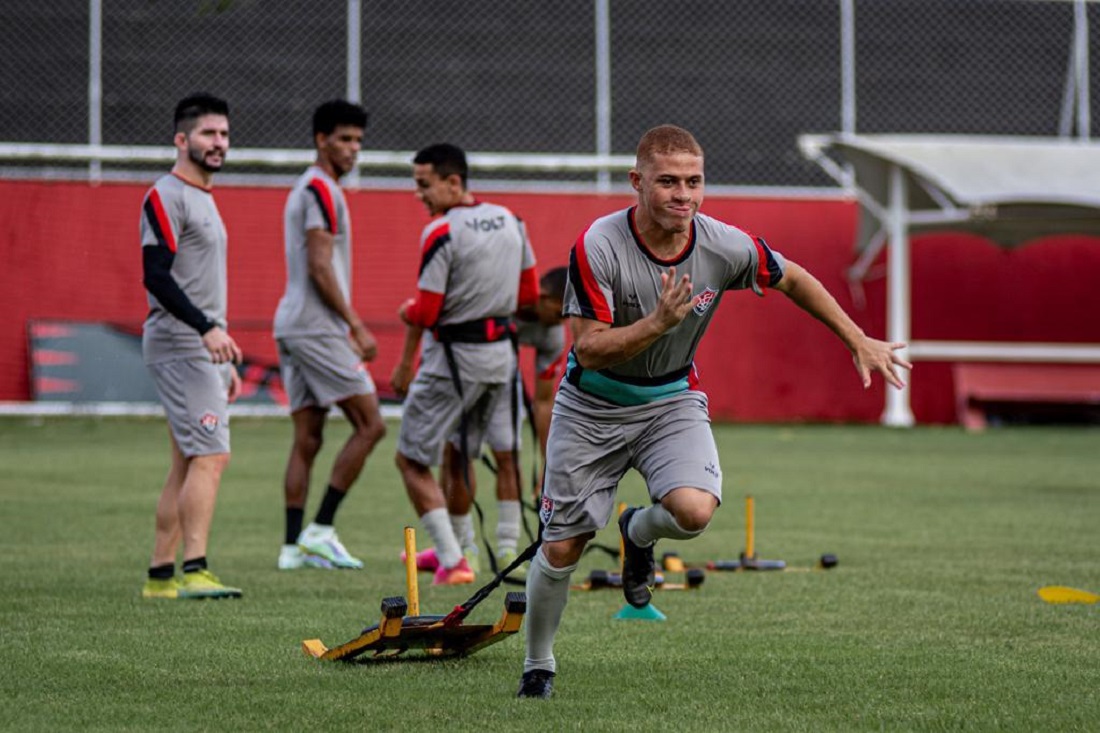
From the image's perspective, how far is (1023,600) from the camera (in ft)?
26.2

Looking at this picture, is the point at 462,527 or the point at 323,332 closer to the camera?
the point at 323,332

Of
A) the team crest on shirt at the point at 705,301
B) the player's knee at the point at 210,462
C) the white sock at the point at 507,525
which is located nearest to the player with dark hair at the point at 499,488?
the white sock at the point at 507,525

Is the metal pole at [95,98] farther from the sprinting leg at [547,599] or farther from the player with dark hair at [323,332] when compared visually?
the sprinting leg at [547,599]

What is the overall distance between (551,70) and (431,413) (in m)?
15.1

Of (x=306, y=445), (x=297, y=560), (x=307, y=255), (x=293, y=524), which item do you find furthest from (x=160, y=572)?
(x=307, y=255)

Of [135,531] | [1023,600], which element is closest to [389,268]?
[135,531]

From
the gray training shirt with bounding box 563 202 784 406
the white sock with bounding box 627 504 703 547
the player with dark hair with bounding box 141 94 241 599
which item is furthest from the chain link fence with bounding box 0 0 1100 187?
the gray training shirt with bounding box 563 202 784 406

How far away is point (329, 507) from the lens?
31.2 ft

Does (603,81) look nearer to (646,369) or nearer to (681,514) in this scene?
(646,369)

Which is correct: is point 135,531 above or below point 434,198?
below

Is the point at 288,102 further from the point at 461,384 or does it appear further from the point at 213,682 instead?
the point at 213,682

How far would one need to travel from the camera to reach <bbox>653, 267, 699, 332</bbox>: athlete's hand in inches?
205

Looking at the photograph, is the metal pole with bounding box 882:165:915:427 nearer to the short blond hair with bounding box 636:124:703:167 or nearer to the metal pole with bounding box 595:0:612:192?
the metal pole with bounding box 595:0:612:192

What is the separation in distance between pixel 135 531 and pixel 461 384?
2.89 metres
